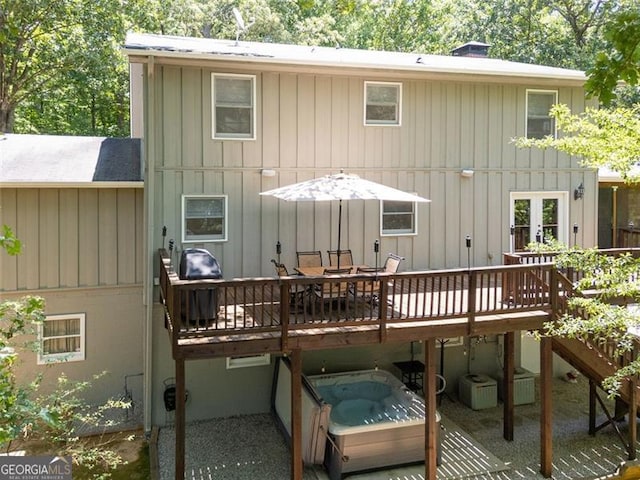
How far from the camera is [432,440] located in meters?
7.14

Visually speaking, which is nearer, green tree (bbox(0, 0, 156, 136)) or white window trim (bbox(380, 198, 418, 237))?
white window trim (bbox(380, 198, 418, 237))

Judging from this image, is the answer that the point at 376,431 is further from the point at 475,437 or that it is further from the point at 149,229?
the point at 149,229

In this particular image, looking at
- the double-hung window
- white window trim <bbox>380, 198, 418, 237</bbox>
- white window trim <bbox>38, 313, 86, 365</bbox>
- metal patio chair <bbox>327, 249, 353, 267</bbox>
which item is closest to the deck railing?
metal patio chair <bbox>327, 249, 353, 267</bbox>

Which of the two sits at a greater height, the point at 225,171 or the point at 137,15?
the point at 137,15

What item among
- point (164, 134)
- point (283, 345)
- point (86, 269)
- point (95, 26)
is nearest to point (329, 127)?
point (164, 134)

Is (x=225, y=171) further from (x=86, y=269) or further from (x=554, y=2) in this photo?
(x=554, y=2)

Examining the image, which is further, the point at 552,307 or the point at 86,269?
the point at 86,269

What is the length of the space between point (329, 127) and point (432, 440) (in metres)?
5.69

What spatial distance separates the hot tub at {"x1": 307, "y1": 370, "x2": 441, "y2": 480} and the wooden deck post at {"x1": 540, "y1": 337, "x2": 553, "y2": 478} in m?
1.56

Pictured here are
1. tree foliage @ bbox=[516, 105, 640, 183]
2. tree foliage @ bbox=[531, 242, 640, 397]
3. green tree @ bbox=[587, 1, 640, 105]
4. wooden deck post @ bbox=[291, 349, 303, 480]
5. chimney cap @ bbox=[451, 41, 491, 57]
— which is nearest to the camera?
green tree @ bbox=[587, 1, 640, 105]

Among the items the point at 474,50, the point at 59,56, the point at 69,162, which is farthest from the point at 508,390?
the point at 59,56

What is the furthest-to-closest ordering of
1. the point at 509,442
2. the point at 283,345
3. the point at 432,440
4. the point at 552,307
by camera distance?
1. the point at 509,442
2. the point at 552,307
3. the point at 432,440
4. the point at 283,345

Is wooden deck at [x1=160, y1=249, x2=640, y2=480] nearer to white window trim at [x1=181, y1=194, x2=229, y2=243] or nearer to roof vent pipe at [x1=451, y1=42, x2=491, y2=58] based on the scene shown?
white window trim at [x1=181, y1=194, x2=229, y2=243]

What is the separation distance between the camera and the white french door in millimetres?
10820
